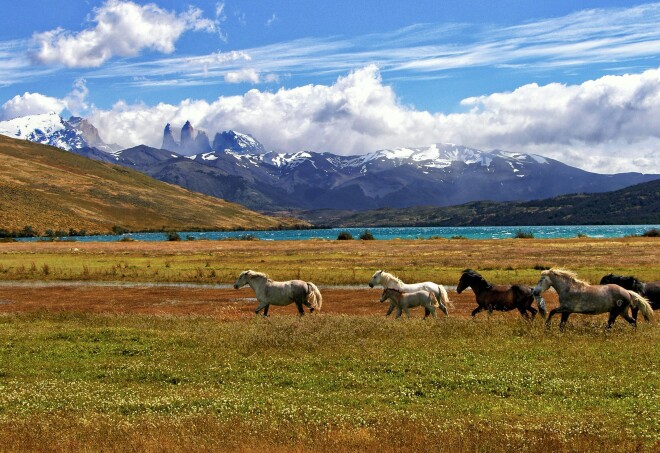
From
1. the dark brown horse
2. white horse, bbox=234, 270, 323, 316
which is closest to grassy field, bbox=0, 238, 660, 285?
the dark brown horse

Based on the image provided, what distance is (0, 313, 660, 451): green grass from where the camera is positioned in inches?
455

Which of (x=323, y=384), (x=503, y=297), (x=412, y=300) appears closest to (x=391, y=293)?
(x=412, y=300)

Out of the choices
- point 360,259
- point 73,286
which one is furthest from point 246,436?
Result: point 360,259

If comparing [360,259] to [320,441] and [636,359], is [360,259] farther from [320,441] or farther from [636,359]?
[320,441]

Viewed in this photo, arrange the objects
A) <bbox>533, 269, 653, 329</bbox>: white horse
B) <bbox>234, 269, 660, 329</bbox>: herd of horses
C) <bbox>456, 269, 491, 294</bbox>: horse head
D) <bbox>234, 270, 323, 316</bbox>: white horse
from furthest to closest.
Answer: <bbox>234, 270, 323, 316</bbox>: white horse, <bbox>456, 269, 491, 294</bbox>: horse head, <bbox>234, 269, 660, 329</bbox>: herd of horses, <bbox>533, 269, 653, 329</bbox>: white horse

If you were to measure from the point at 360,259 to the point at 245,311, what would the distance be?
1791 inches

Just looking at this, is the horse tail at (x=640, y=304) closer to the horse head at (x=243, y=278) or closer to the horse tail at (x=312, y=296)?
the horse tail at (x=312, y=296)

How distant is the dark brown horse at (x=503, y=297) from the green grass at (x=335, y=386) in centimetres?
212

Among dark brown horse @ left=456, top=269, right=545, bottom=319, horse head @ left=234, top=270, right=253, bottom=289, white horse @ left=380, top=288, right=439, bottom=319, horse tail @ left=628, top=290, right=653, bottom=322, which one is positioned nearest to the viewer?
horse tail @ left=628, top=290, right=653, bottom=322

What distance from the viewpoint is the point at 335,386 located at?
619 inches

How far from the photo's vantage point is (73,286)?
52062mm

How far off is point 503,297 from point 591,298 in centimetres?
501

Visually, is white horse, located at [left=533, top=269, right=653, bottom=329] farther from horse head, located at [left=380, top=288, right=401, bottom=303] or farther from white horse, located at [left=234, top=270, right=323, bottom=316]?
white horse, located at [left=234, top=270, right=323, bottom=316]

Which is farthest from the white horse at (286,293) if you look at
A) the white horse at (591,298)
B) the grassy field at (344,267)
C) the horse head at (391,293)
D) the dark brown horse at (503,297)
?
the grassy field at (344,267)
